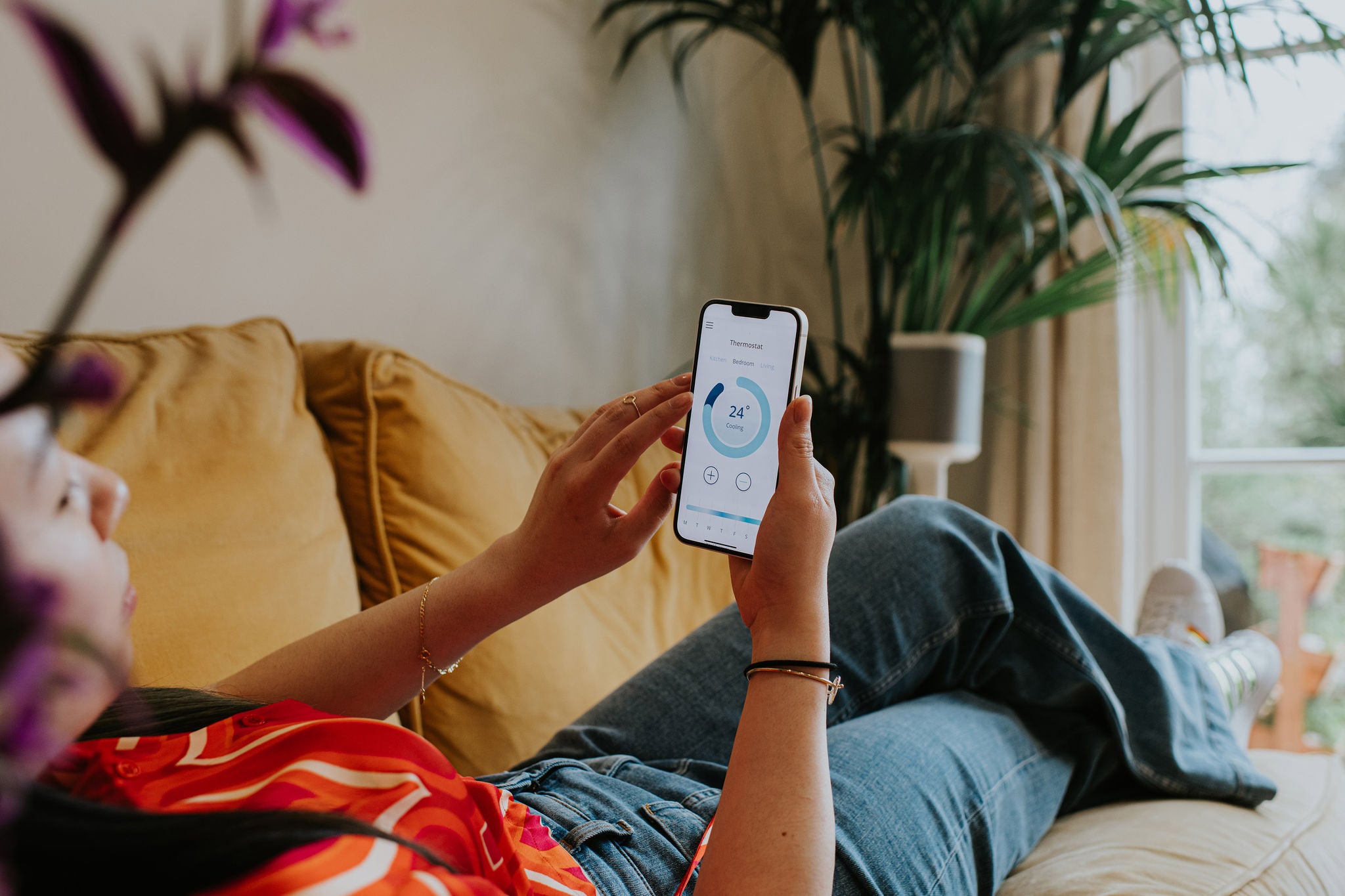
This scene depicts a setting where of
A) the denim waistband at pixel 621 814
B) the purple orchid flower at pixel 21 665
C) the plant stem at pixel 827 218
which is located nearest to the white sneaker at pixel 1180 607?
the plant stem at pixel 827 218

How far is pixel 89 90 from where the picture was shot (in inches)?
4.5

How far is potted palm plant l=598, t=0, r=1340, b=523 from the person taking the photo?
1599 millimetres

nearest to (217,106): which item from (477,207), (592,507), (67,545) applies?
(67,545)

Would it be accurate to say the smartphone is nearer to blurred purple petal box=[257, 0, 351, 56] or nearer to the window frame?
blurred purple petal box=[257, 0, 351, 56]

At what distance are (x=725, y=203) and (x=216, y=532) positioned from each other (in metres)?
1.59

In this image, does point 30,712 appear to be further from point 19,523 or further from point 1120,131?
point 1120,131

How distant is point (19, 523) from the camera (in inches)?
7.3

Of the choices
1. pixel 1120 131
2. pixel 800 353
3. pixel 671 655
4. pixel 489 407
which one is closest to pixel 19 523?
pixel 800 353

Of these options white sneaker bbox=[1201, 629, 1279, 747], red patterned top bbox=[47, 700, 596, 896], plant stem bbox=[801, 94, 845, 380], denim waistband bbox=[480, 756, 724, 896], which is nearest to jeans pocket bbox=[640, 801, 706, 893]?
denim waistband bbox=[480, 756, 724, 896]

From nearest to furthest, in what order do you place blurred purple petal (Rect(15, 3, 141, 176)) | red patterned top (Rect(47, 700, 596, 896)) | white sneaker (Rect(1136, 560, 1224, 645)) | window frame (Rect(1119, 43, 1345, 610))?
blurred purple petal (Rect(15, 3, 141, 176)) → red patterned top (Rect(47, 700, 596, 896)) → white sneaker (Rect(1136, 560, 1224, 645)) → window frame (Rect(1119, 43, 1345, 610))

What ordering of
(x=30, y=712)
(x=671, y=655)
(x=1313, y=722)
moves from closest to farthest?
(x=30, y=712) < (x=671, y=655) < (x=1313, y=722)

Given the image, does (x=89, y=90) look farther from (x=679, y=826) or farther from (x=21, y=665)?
(x=679, y=826)

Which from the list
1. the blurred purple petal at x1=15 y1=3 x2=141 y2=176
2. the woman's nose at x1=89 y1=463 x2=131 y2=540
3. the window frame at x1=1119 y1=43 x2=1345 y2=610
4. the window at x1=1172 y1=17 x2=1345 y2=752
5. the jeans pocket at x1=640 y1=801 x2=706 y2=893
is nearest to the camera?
the blurred purple petal at x1=15 y1=3 x2=141 y2=176

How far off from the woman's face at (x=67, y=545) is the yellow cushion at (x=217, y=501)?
0.49 meters
